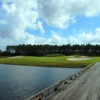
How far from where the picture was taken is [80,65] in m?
64.7

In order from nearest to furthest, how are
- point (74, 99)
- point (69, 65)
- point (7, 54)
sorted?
point (74, 99)
point (69, 65)
point (7, 54)

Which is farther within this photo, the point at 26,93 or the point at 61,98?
the point at 26,93

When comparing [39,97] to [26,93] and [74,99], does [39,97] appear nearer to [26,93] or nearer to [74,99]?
[74,99]

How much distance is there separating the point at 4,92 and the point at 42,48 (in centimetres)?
14709

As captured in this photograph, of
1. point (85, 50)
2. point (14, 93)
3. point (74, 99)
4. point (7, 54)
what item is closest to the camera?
point (74, 99)

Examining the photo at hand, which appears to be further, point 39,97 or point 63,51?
point 63,51

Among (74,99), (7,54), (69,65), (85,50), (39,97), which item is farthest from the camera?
(85,50)

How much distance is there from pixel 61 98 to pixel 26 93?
325 inches

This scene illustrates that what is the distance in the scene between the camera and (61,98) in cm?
1376

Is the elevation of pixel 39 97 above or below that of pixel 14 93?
above

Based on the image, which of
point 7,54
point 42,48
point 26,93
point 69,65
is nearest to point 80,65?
point 69,65

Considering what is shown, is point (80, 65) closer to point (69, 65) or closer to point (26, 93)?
point (69, 65)

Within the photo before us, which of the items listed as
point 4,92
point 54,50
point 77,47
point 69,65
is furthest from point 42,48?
point 4,92

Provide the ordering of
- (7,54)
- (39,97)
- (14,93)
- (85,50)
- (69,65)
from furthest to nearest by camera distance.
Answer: (85,50) → (7,54) → (69,65) → (14,93) → (39,97)
